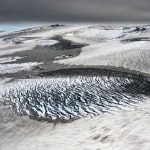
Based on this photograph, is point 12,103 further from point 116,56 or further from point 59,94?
point 116,56

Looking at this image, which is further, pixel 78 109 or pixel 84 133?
pixel 78 109

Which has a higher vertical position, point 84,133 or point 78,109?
point 84,133

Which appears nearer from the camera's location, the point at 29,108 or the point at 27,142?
the point at 27,142

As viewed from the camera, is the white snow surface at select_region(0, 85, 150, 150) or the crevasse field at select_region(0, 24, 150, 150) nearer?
the white snow surface at select_region(0, 85, 150, 150)

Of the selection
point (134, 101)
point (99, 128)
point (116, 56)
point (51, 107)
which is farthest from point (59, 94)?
point (116, 56)

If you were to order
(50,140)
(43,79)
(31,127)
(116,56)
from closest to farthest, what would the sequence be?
(50,140)
(31,127)
(43,79)
(116,56)

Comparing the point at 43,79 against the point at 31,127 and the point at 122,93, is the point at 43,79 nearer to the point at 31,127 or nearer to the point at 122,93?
the point at 122,93

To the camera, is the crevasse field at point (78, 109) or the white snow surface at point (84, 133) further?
the crevasse field at point (78, 109)

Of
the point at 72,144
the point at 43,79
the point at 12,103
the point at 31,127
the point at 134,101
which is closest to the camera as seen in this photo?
the point at 72,144

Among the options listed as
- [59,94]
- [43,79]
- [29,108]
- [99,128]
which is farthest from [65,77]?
[99,128]
